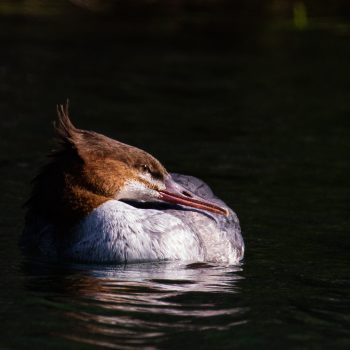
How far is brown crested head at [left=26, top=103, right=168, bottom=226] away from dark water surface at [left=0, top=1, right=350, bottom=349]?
0.52 metres

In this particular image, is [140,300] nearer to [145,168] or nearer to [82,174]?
[82,174]

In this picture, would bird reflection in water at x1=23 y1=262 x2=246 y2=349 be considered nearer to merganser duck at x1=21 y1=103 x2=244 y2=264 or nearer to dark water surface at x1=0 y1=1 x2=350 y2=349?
dark water surface at x1=0 y1=1 x2=350 y2=349

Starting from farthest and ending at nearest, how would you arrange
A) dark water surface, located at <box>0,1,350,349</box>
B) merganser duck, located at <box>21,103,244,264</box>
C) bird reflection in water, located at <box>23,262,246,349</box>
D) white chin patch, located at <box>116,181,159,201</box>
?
white chin patch, located at <box>116,181,159,201</box>
merganser duck, located at <box>21,103,244,264</box>
dark water surface, located at <box>0,1,350,349</box>
bird reflection in water, located at <box>23,262,246,349</box>

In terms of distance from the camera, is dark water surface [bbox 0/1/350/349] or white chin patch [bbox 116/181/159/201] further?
white chin patch [bbox 116/181/159/201]

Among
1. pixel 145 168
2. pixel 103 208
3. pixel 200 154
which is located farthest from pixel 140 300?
pixel 200 154

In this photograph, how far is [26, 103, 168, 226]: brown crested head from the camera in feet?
32.5

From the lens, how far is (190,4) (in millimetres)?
24922

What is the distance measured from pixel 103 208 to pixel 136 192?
0.42 m

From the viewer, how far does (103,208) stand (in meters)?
9.88

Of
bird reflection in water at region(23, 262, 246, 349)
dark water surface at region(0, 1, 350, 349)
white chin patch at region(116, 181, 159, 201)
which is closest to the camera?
bird reflection in water at region(23, 262, 246, 349)

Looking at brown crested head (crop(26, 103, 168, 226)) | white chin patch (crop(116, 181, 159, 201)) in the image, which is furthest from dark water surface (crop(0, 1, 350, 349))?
white chin patch (crop(116, 181, 159, 201))

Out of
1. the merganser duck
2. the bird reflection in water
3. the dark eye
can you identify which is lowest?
the bird reflection in water

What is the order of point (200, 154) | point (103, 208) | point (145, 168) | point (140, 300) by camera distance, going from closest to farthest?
point (140, 300) → point (103, 208) → point (145, 168) → point (200, 154)

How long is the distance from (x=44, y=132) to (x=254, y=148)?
104 inches
